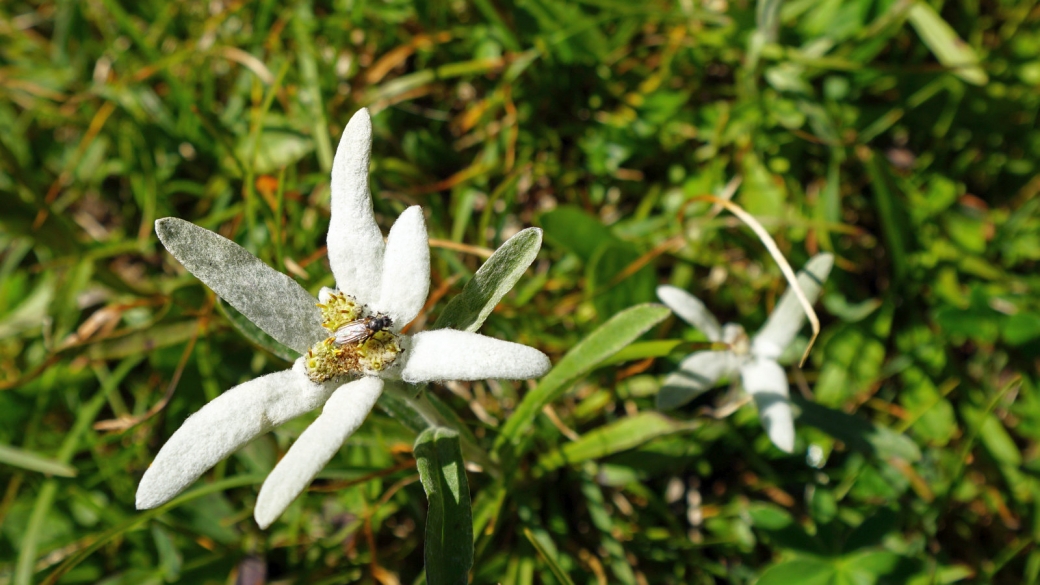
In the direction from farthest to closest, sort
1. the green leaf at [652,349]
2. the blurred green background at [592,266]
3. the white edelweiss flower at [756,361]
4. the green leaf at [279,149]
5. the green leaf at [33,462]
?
the green leaf at [279,149] → the blurred green background at [592,266] → the green leaf at [33,462] → the white edelweiss flower at [756,361] → the green leaf at [652,349]

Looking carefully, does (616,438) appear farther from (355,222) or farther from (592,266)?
(355,222)

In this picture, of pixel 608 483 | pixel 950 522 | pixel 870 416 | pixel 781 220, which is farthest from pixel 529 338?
pixel 950 522

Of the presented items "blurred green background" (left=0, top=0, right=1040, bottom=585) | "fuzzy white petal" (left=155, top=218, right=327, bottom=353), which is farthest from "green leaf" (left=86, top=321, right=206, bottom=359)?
"fuzzy white petal" (left=155, top=218, right=327, bottom=353)

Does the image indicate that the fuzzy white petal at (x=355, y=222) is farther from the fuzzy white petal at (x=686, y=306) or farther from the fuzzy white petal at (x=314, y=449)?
the fuzzy white petal at (x=686, y=306)

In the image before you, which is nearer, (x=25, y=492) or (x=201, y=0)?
(x=25, y=492)

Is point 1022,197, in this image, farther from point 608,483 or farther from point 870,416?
point 608,483

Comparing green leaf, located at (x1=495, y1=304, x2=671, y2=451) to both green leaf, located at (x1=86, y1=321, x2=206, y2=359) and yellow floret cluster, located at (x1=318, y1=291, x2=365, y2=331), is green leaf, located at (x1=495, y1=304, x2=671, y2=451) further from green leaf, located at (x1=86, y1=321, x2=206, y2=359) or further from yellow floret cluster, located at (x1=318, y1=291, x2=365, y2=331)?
green leaf, located at (x1=86, y1=321, x2=206, y2=359)

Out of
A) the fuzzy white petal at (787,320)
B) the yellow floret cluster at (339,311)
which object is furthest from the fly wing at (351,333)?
the fuzzy white petal at (787,320)

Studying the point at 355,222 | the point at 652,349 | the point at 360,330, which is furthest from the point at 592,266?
the point at 360,330
